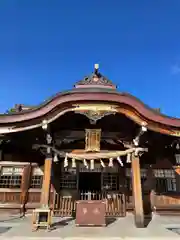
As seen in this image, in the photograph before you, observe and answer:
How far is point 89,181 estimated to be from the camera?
43.2 ft

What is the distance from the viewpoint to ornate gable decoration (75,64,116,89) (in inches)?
396

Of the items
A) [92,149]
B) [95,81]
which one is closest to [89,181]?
[92,149]

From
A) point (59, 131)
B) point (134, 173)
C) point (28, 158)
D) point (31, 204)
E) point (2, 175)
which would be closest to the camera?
point (134, 173)

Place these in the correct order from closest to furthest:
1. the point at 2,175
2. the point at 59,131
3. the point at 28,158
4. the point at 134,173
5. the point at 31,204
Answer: the point at 134,173, the point at 59,131, the point at 28,158, the point at 31,204, the point at 2,175

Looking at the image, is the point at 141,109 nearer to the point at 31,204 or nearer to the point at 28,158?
the point at 28,158

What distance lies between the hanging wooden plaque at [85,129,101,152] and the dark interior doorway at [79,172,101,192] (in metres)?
4.51

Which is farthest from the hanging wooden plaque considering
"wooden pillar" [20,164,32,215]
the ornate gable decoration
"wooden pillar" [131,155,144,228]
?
"wooden pillar" [20,164,32,215]

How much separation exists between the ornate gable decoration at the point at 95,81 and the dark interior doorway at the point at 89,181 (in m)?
5.29

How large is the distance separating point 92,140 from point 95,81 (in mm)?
3205

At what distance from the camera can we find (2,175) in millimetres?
12320

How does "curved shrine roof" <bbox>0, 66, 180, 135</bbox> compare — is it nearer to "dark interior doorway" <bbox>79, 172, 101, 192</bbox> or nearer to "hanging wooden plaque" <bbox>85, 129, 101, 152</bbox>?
"hanging wooden plaque" <bbox>85, 129, 101, 152</bbox>

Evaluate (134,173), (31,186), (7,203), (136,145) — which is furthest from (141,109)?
(7,203)

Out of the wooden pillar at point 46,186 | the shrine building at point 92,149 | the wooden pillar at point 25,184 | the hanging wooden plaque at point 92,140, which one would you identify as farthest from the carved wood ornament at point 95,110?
the wooden pillar at point 25,184

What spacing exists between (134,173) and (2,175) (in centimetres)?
819
